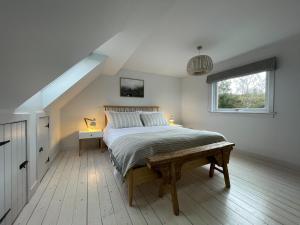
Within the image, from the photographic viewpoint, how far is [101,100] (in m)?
3.47

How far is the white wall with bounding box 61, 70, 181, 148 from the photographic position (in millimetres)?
3184

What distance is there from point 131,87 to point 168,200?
9.85 feet

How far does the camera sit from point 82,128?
130 inches

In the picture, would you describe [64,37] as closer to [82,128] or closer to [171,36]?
[171,36]

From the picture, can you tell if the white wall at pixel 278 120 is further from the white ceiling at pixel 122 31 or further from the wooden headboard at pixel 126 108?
the wooden headboard at pixel 126 108

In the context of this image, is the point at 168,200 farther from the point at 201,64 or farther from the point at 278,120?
the point at 278,120

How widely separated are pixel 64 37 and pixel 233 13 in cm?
197

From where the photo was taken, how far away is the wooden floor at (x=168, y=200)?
47.9 inches

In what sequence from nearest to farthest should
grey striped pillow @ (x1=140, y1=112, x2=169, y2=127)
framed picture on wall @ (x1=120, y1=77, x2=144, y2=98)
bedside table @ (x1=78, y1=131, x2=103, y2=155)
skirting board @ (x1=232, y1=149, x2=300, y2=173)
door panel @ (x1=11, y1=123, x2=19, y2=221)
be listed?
door panel @ (x1=11, y1=123, x2=19, y2=221)
skirting board @ (x1=232, y1=149, x2=300, y2=173)
bedside table @ (x1=78, y1=131, x2=103, y2=155)
grey striped pillow @ (x1=140, y1=112, x2=169, y2=127)
framed picture on wall @ (x1=120, y1=77, x2=144, y2=98)

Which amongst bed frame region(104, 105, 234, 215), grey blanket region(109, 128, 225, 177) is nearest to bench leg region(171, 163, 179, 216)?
bed frame region(104, 105, 234, 215)

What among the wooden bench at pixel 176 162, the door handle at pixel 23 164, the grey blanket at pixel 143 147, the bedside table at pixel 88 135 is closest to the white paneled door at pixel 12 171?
the door handle at pixel 23 164

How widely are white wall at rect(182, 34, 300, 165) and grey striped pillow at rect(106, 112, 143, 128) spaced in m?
2.12

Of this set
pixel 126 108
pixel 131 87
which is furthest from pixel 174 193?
pixel 131 87

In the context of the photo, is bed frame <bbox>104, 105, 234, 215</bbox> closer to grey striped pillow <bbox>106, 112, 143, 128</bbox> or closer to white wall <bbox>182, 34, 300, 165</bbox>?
white wall <bbox>182, 34, 300, 165</bbox>
